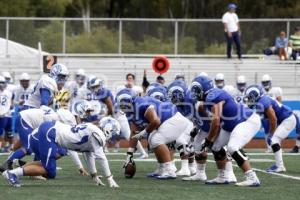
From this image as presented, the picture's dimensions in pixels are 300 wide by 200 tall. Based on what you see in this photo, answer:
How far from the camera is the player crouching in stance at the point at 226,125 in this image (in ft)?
43.8

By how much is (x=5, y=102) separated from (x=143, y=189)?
9207 mm

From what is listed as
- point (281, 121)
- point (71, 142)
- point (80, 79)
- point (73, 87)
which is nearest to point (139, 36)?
point (80, 79)

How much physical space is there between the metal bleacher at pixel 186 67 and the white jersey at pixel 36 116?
462 inches

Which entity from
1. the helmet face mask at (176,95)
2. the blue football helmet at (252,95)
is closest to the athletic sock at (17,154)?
the helmet face mask at (176,95)

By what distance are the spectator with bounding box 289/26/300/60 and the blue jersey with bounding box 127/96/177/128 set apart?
1227 centimetres

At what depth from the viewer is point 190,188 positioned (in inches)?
519

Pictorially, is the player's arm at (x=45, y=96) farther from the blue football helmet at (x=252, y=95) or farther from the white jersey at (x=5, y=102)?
the white jersey at (x=5, y=102)

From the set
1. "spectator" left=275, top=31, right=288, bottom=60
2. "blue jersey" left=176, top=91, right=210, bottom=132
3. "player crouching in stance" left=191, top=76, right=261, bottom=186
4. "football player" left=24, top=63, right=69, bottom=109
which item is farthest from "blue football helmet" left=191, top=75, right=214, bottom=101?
"spectator" left=275, top=31, right=288, bottom=60

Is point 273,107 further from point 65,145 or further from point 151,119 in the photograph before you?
point 65,145

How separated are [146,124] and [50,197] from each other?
306cm

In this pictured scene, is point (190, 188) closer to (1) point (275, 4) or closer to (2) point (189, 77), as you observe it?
(2) point (189, 77)

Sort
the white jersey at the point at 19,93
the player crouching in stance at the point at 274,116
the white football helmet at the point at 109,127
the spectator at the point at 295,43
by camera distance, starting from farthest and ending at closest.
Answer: the spectator at the point at 295,43
the white jersey at the point at 19,93
the player crouching in stance at the point at 274,116
the white football helmet at the point at 109,127

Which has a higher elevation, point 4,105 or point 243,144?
point 4,105

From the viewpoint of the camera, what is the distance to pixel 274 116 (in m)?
16.0
